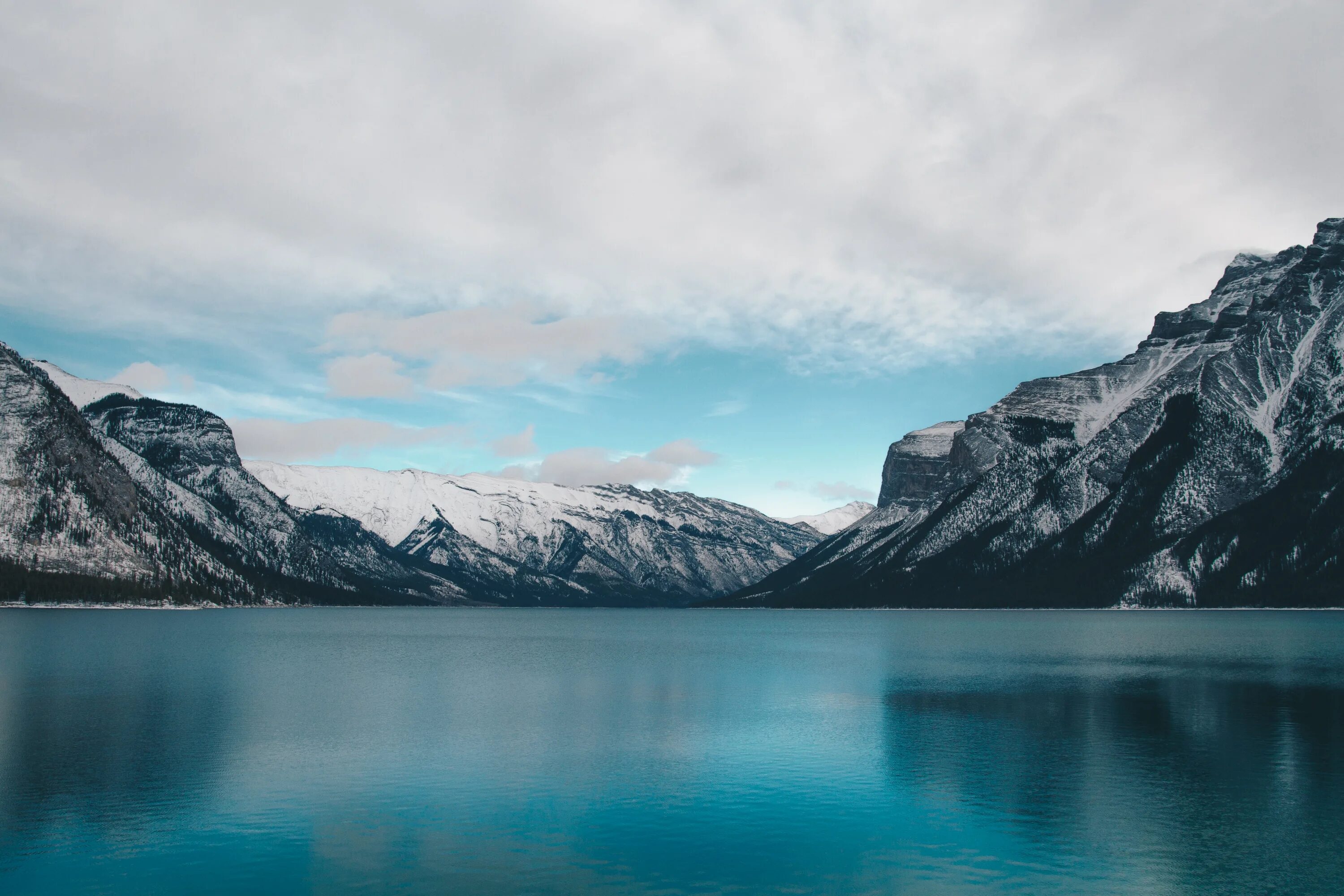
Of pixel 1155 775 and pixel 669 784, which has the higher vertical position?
pixel 1155 775

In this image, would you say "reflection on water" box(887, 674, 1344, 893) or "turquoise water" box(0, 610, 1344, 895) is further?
"reflection on water" box(887, 674, 1344, 893)

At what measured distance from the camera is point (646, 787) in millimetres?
47500

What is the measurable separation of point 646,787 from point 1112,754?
2782 cm

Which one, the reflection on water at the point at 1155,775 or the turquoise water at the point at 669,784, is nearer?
the turquoise water at the point at 669,784

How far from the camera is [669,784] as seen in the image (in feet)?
159

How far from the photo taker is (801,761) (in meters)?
54.5

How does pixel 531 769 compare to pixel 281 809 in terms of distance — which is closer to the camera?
pixel 281 809

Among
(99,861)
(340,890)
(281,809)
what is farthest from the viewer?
(281,809)

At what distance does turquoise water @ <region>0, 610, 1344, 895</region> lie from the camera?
34.2 m

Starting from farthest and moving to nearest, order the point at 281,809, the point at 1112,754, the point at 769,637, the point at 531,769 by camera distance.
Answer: the point at 769,637, the point at 1112,754, the point at 531,769, the point at 281,809

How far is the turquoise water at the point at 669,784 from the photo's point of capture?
112 ft

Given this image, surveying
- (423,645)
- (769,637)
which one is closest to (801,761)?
(423,645)

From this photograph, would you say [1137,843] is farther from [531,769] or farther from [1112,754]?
[531,769]

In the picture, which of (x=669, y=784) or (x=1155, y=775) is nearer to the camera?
(x=669, y=784)
